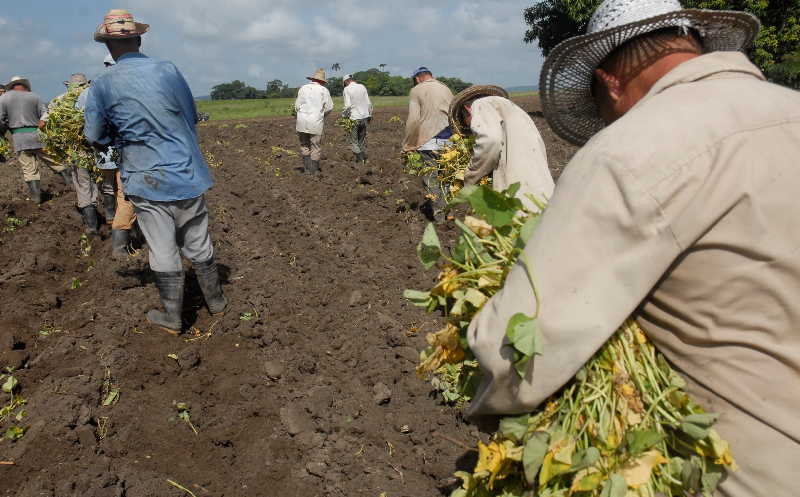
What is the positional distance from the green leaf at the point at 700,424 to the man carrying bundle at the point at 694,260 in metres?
0.07

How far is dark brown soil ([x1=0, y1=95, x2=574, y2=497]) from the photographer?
11.0ft

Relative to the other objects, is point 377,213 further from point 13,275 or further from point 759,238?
point 759,238

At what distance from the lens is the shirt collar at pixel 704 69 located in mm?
1282

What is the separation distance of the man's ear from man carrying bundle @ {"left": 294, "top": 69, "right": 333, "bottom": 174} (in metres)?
9.61

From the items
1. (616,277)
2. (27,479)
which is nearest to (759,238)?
(616,277)

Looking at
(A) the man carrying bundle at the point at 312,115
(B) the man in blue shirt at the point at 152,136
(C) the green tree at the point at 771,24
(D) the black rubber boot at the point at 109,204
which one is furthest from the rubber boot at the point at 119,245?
(C) the green tree at the point at 771,24

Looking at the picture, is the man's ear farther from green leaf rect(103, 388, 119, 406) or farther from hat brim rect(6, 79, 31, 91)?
hat brim rect(6, 79, 31, 91)

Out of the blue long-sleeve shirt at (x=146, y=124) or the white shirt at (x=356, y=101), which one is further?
the white shirt at (x=356, y=101)

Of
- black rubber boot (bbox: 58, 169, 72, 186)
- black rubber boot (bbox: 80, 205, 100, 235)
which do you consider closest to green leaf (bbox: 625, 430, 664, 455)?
black rubber boot (bbox: 80, 205, 100, 235)

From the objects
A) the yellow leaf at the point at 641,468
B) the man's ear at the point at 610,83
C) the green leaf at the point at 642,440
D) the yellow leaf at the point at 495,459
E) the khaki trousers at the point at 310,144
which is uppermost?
the man's ear at the point at 610,83

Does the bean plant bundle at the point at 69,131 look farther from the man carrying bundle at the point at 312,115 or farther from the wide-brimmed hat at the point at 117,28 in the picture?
the man carrying bundle at the point at 312,115

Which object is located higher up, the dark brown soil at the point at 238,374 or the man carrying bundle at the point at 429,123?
the man carrying bundle at the point at 429,123

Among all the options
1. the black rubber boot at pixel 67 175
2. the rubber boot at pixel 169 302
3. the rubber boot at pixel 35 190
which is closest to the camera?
the rubber boot at pixel 169 302

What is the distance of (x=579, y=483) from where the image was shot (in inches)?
51.5
